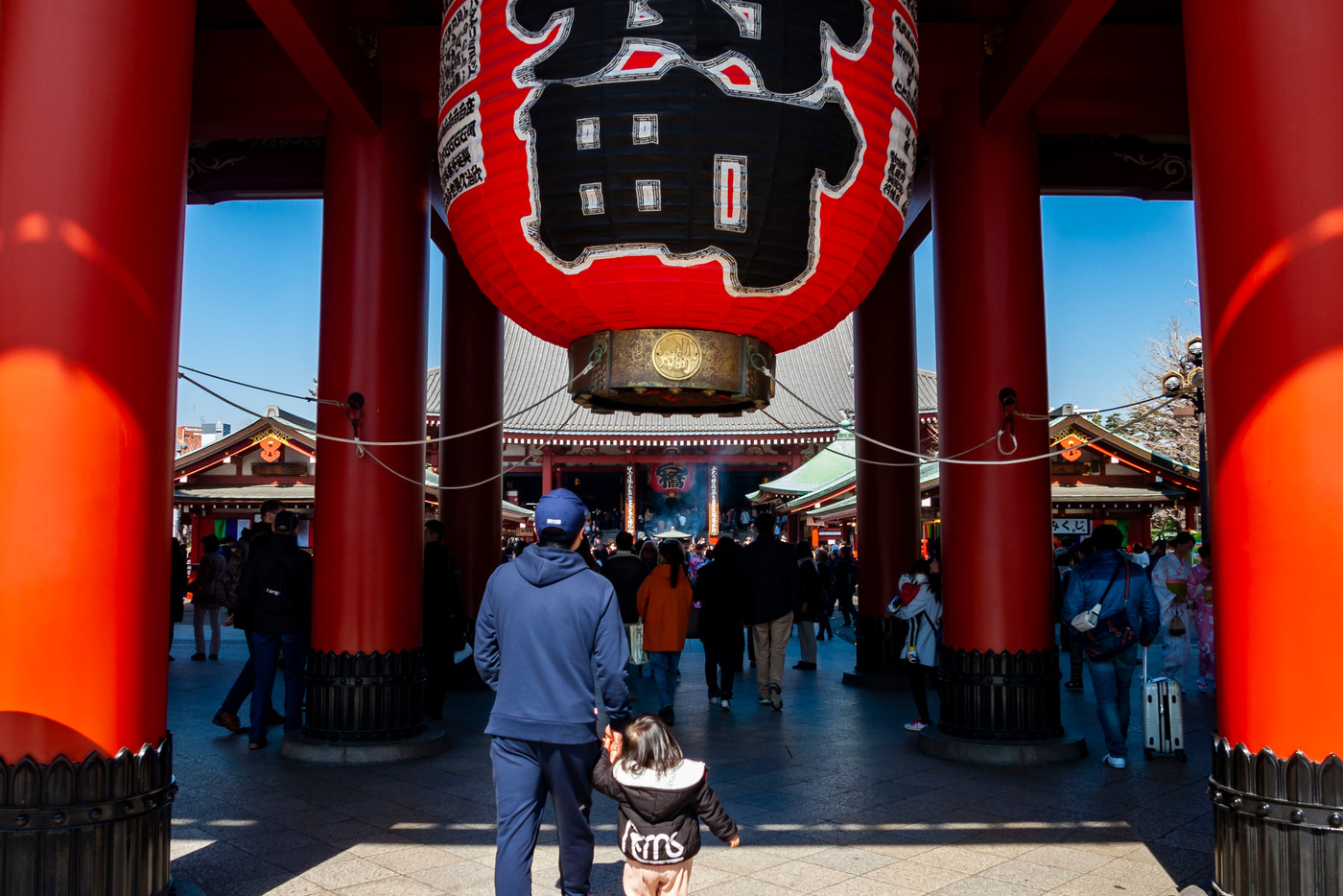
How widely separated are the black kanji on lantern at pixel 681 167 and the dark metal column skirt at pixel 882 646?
6832 millimetres

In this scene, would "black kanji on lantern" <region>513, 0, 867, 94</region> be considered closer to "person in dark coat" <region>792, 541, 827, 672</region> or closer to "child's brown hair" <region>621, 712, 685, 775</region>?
"child's brown hair" <region>621, 712, 685, 775</region>

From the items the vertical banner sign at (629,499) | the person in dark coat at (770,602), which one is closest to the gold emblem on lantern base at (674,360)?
the person in dark coat at (770,602)

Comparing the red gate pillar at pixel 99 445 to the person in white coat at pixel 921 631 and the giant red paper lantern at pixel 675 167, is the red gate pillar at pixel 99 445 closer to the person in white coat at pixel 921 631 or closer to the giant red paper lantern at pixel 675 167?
the giant red paper lantern at pixel 675 167

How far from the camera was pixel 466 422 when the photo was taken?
995 cm

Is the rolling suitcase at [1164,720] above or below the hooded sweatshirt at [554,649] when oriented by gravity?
below

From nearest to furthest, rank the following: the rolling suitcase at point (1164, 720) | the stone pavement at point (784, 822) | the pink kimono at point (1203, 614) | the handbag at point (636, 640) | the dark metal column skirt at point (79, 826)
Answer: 1. the dark metal column skirt at point (79, 826)
2. the stone pavement at point (784, 822)
3. the rolling suitcase at point (1164, 720)
4. the handbag at point (636, 640)
5. the pink kimono at point (1203, 614)

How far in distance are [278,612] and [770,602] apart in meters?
3.75

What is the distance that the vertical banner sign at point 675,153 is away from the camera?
304 centimetres

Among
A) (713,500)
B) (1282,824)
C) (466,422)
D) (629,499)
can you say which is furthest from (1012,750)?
(629,499)

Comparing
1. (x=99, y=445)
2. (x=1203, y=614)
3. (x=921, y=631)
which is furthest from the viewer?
(x=1203, y=614)

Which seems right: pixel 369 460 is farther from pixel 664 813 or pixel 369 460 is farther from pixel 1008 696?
pixel 1008 696

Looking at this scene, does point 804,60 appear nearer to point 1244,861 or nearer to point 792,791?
point 1244,861

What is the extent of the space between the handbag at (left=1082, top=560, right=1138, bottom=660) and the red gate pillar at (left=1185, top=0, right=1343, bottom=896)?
8.59 ft

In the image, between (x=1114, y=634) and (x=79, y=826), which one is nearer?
(x=79, y=826)
